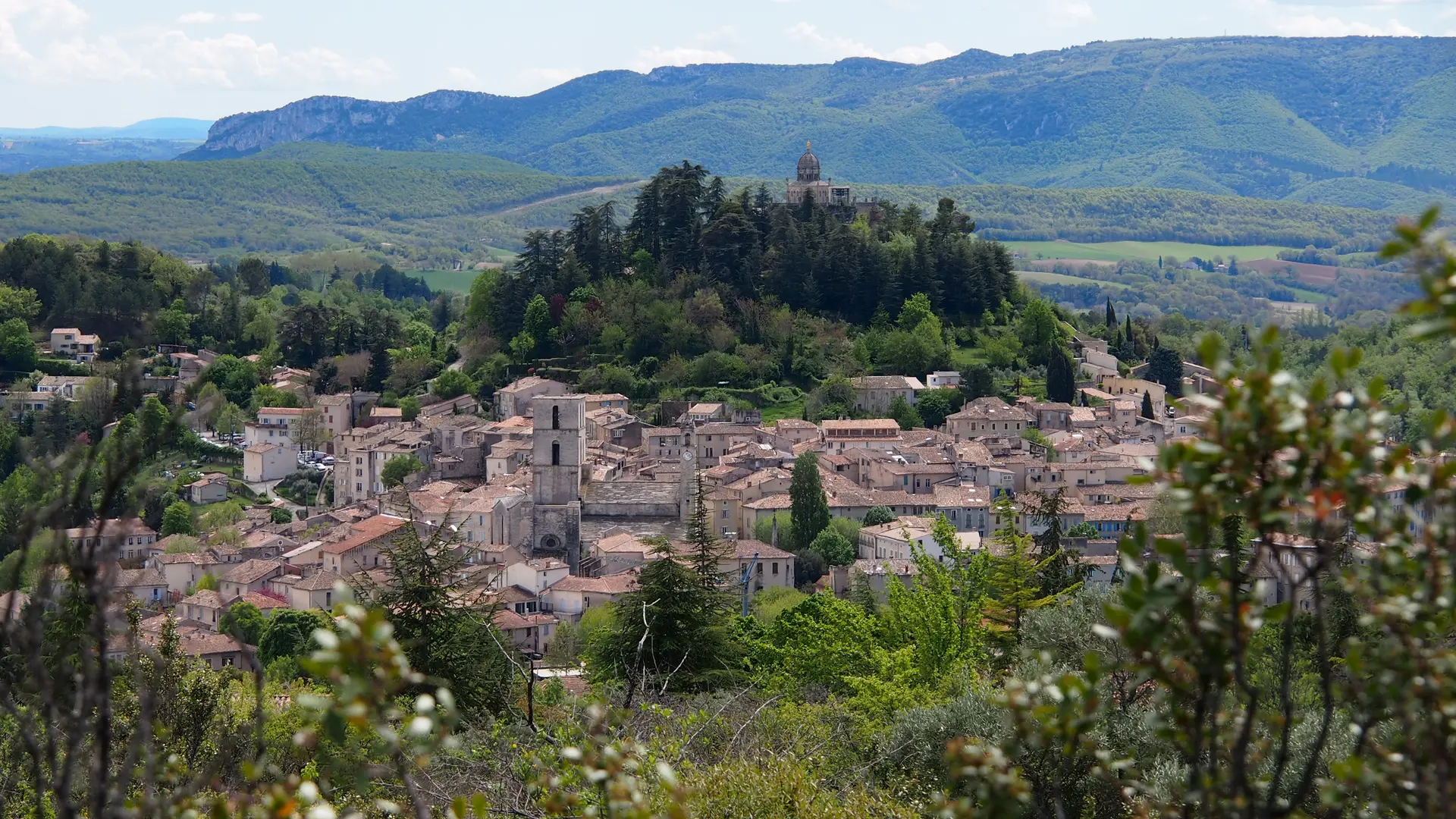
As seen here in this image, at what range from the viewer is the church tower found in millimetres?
40031

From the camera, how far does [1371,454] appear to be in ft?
13.6

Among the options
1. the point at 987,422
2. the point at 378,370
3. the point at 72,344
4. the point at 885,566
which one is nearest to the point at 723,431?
the point at 987,422

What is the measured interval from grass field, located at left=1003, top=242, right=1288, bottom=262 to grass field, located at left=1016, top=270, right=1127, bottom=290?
26.6 ft

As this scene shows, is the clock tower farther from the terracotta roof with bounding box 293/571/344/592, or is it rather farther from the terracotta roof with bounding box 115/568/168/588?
the terracotta roof with bounding box 115/568/168/588

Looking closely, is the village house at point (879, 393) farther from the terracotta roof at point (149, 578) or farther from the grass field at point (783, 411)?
the terracotta roof at point (149, 578)

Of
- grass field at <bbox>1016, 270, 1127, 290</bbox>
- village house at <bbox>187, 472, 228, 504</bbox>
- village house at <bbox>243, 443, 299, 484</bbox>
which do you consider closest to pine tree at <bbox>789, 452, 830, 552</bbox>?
village house at <bbox>187, 472, 228, 504</bbox>

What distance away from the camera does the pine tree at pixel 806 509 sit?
39.8 meters

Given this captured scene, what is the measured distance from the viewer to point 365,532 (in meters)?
40.3

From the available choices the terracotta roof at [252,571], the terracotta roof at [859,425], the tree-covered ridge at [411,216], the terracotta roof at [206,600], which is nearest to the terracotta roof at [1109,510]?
the terracotta roof at [859,425]

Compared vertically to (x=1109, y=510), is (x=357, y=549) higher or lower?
lower

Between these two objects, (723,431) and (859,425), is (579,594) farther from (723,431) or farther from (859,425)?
(859,425)

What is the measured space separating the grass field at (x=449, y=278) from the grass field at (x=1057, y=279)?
4842 cm

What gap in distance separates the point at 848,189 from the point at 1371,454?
60837mm

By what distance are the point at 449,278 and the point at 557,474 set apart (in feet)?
340
